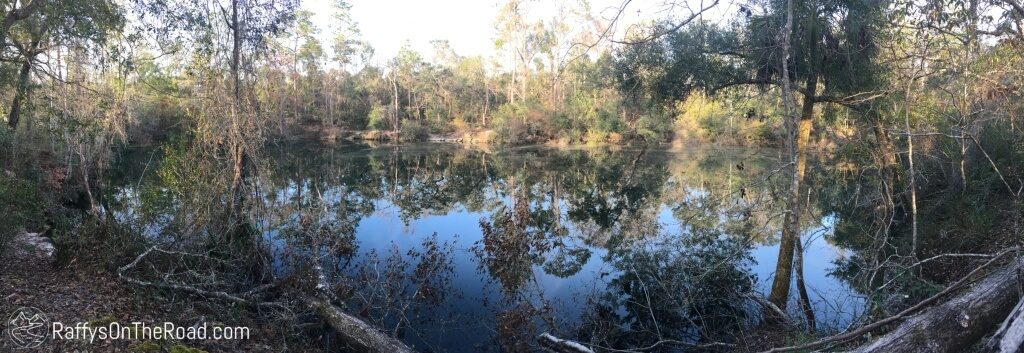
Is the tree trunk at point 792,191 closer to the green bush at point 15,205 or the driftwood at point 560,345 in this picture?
the driftwood at point 560,345

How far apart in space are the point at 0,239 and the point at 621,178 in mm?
20294

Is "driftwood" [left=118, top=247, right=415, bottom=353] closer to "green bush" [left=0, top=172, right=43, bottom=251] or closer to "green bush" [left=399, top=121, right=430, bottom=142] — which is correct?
"green bush" [left=0, top=172, right=43, bottom=251]

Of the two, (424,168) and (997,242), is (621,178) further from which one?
(997,242)

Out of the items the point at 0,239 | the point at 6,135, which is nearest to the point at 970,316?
the point at 0,239

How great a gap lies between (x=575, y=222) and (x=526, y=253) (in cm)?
428

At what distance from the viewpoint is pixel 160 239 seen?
299 inches

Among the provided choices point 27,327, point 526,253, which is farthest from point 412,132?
point 27,327

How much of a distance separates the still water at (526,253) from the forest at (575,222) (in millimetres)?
69

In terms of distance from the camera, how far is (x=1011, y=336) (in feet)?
8.79

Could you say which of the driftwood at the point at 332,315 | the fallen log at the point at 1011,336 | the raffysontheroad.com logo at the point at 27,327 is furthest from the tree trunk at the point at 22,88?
the fallen log at the point at 1011,336

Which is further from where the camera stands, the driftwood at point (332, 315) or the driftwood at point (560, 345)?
the driftwood at point (332, 315)

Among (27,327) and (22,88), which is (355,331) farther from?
(22,88)

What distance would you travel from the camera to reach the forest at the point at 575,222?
18.5 ft

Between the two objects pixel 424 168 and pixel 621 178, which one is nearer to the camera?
pixel 621 178
